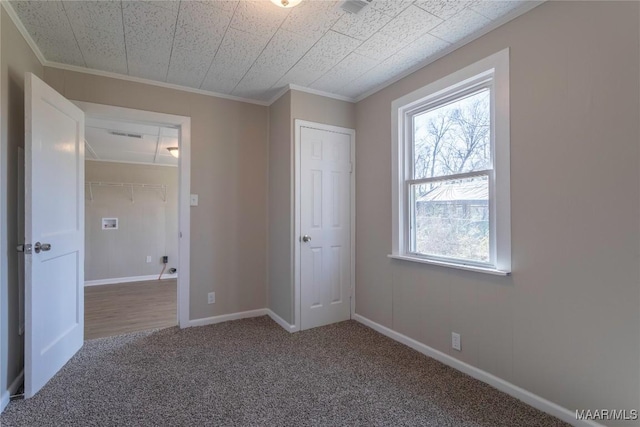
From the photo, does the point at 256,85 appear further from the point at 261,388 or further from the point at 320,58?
the point at 261,388

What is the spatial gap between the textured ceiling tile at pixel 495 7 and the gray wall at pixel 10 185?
2.78m

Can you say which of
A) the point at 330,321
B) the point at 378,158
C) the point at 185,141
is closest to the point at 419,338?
the point at 330,321

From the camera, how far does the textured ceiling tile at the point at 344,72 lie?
8.16 ft

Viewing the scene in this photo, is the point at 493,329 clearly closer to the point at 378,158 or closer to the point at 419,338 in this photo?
the point at 419,338

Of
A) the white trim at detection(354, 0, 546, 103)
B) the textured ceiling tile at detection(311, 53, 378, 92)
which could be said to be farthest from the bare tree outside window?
the textured ceiling tile at detection(311, 53, 378, 92)

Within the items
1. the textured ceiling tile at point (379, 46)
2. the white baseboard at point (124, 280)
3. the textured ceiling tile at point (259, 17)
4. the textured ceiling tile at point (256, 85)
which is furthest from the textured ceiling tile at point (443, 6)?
the white baseboard at point (124, 280)

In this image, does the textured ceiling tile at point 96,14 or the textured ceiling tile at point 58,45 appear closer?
the textured ceiling tile at point 96,14

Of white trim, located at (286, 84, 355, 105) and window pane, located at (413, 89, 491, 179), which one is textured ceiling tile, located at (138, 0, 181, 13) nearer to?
white trim, located at (286, 84, 355, 105)

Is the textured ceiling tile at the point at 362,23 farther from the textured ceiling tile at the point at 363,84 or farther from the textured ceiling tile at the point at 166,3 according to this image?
the textured ceiling tile at the point at 166,3

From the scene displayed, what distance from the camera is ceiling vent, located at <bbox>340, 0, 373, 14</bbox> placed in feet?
5.81

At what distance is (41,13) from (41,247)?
4.75ft

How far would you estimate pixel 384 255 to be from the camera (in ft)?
9.54

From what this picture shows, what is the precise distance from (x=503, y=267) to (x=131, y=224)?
5839mm

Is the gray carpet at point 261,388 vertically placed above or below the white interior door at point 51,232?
below
